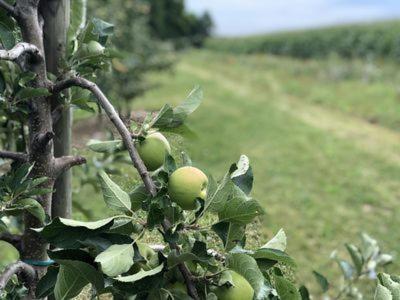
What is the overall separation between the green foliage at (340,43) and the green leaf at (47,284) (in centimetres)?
1573

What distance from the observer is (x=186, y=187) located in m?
0.76

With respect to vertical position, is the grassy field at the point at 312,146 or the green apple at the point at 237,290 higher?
the green apple at the point at 237,290

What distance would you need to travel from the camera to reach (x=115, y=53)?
1.10m

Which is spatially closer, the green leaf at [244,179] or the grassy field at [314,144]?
the green leaf at [244,179]

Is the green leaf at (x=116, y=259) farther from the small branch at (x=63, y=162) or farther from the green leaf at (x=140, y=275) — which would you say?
the small branch at (x=63, y=162)

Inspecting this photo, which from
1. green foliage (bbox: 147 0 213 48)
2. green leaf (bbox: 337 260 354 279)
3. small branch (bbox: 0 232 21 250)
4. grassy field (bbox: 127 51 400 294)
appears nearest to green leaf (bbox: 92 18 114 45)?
small branch (bbox: 0 232 21 250)

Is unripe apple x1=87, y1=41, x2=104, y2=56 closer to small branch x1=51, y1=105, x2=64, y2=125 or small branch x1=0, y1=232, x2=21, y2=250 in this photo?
small branch x1=51, y1=105, x2=64, y2=125

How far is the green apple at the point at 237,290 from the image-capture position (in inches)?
27.9

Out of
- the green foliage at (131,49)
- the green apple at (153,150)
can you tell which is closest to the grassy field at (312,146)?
the green apple at (153,150)

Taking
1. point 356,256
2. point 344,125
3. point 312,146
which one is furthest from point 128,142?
point 344,125

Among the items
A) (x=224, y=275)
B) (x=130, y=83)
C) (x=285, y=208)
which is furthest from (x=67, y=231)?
(x=130, y=83)

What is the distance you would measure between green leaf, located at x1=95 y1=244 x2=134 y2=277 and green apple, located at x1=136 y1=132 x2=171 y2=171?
6.1 inches

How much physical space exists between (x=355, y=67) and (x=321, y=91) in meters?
1.91

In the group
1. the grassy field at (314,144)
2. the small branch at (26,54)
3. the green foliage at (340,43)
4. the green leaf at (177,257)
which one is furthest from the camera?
the green foliage at (340,43)
